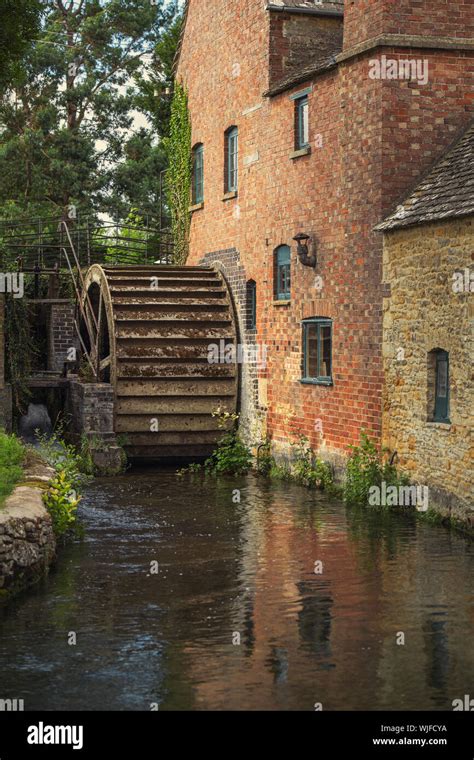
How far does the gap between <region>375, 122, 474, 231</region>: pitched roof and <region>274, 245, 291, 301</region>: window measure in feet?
11.1

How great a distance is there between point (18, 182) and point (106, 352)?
46.3 feet

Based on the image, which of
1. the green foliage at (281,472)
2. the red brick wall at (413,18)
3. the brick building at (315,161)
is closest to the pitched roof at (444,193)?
the brick building at (315,161)

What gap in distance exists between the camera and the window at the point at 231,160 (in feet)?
62.3

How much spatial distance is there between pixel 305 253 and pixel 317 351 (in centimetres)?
135

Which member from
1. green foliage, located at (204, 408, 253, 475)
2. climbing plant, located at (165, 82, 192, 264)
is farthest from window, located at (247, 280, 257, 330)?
climbing plant, located at (165, 82, 192, 264)

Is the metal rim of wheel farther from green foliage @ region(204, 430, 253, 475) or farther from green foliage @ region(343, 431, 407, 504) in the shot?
green foliage @ region(343, 431, 407, 504)

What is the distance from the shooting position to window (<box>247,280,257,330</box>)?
18500 mm

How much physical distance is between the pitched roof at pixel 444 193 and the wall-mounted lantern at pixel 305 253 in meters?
2.15

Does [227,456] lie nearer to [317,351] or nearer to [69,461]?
[317,351]

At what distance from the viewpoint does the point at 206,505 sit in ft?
46.2

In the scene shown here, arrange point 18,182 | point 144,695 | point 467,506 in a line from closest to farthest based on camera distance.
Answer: point 144,695 < point 467,506 < point 18,182

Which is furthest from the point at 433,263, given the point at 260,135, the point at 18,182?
the point at 18,182

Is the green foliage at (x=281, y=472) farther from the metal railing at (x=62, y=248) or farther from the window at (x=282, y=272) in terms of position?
the metal railing at (x=62, y=248)

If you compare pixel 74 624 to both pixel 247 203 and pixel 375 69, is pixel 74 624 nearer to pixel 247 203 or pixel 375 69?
pixel 375 69
